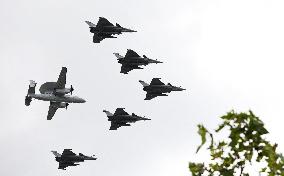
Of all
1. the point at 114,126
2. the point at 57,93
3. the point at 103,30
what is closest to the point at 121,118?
the point at 114,126

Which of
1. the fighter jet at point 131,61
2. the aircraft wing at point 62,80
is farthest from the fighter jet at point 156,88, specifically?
the aircraft wing at point 62,80

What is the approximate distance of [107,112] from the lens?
136625 mm

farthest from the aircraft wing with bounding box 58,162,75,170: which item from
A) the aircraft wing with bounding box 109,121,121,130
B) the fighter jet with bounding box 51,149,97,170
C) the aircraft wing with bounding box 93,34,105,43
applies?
the aircraft wing with bounding box 93,34,105,43

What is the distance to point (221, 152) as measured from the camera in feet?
39.5

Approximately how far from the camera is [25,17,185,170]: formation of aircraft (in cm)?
12269

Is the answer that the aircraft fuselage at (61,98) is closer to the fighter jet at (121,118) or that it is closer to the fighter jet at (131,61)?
the fighter jet at (121,118)

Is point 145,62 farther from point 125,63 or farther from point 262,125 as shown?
point 262,125

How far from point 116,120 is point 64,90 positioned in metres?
11.8

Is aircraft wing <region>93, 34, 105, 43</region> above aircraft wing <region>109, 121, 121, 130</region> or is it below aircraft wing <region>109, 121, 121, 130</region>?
above

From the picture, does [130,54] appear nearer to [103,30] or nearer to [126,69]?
[126,69]

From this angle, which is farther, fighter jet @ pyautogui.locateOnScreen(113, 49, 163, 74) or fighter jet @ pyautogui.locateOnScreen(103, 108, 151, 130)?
fighter jet @ pyautogui.locateOnScreen(103, 108, 151, 130)

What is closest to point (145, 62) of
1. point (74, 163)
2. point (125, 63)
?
point (125, 63)

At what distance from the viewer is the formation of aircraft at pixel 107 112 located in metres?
123

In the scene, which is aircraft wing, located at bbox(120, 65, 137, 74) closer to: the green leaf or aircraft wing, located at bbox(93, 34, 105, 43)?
aircraft wing, located at bbox(93, 34, 105, 43)
